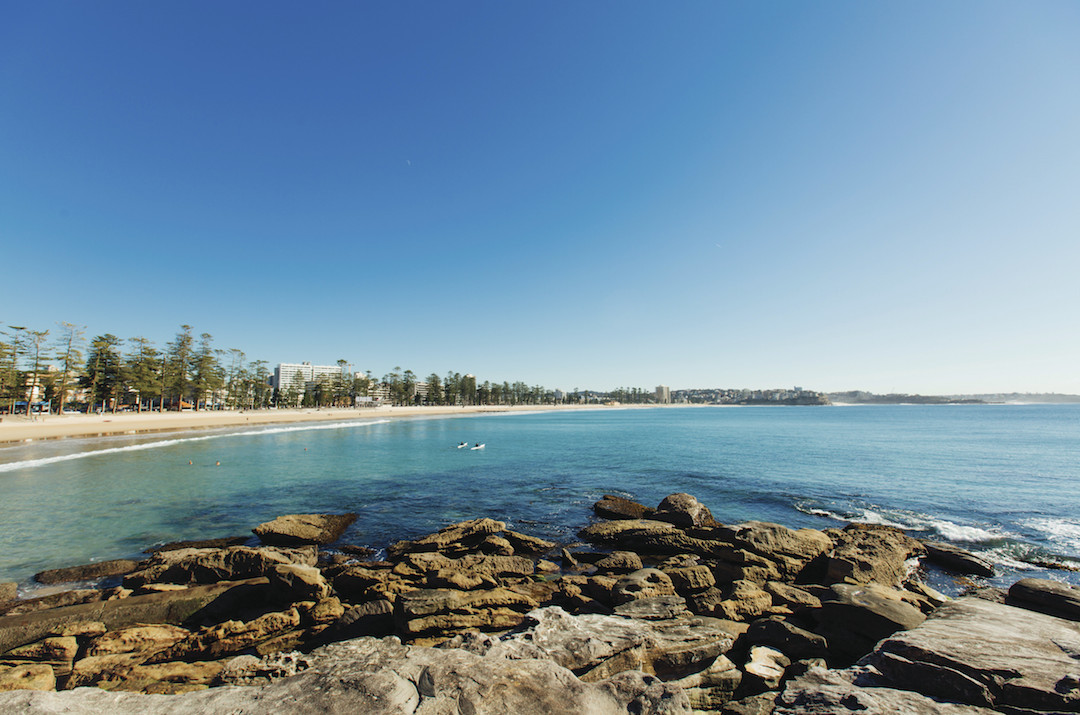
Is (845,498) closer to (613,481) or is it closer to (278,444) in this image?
(613,481)

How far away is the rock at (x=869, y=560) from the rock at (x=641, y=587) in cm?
390

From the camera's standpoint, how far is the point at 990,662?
4.44 m

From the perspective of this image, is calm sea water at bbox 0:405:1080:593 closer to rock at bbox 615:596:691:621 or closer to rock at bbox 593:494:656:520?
rock at bbox 593:494:656:520

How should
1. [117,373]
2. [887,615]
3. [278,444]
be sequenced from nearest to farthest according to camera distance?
[887,615]
[278,444]
[117,373]

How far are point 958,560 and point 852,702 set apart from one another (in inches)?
412

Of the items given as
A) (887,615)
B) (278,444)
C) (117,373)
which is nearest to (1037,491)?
(887,615)

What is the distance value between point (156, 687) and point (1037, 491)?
106 ft

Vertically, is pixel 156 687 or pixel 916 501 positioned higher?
pixel 156 687

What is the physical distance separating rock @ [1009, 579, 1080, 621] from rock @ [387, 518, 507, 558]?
35.6 ft

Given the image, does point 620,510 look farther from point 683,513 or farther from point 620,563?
point 620,563

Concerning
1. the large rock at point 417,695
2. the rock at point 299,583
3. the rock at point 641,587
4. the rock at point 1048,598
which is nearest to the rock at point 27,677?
the large rock at point 417,695

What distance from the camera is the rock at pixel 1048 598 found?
275 inches

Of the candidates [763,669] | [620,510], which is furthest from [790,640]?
[620,510]

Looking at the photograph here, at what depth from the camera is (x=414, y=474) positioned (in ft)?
76.6
